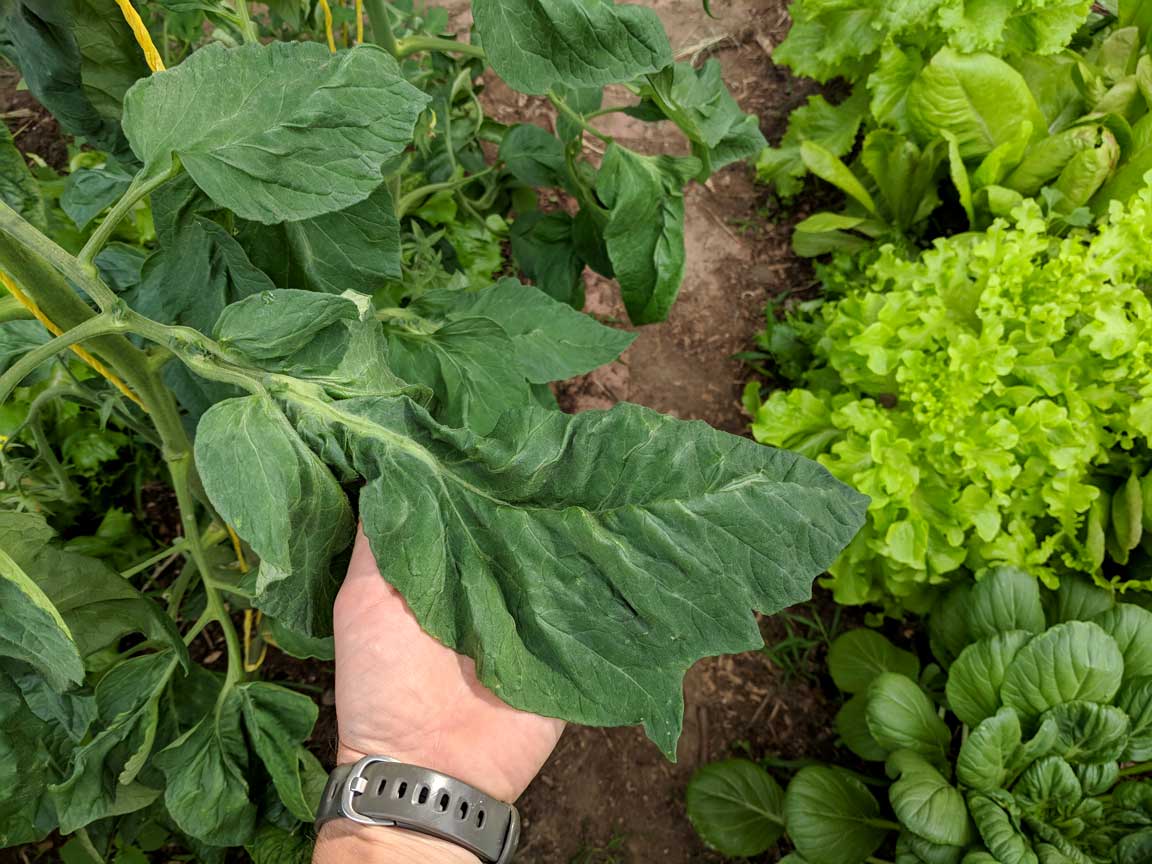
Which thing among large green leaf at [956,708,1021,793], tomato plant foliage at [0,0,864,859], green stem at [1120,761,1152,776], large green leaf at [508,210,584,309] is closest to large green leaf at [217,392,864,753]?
tomato plant foliage at [0,0,864,859]

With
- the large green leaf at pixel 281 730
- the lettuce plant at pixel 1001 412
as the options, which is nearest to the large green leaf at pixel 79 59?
the large green leaf at pixel 281 730

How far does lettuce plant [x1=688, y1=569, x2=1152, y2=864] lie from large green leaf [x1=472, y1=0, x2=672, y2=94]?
160 cm

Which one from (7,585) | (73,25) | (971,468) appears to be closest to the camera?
(7,585)

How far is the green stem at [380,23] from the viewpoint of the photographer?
1.34 metres

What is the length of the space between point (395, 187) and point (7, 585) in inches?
41.1

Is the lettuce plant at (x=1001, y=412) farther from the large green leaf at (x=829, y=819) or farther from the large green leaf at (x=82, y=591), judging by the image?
the large green leaf at (x=82, y=591)

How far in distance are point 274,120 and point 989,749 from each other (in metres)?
1.93

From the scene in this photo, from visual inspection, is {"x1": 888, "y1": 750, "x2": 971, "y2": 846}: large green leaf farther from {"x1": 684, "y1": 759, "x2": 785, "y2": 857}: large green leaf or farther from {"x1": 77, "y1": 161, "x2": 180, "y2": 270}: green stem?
{"x1": 77, "y1": 161, "x2": 180, "y2": 270}: green stem

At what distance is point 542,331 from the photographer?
1.57m

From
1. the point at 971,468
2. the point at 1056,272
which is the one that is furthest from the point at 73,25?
the point at 1056,272

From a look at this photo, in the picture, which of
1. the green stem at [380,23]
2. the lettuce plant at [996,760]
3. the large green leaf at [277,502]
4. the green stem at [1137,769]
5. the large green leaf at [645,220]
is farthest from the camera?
the green stem at [1137,769]

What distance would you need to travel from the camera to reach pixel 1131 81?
8.05 ft

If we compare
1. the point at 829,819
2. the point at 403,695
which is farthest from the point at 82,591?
the point at 829,819

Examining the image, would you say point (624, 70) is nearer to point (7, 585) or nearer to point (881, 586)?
point (7, 585)
